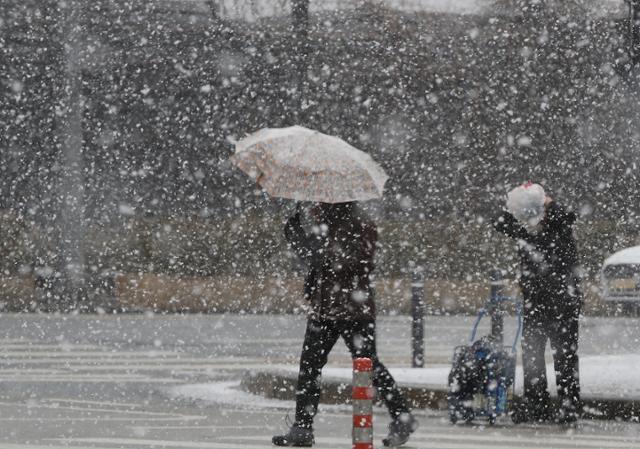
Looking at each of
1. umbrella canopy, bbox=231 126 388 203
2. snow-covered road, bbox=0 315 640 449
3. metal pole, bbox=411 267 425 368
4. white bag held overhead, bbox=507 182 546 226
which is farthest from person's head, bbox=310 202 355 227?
metal pole, bbox=411 267 425 368

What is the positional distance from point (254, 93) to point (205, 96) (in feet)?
2.83

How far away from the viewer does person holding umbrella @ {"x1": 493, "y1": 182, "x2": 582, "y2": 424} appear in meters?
11.4

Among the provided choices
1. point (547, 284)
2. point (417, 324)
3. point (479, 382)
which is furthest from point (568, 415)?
point (417, 324)

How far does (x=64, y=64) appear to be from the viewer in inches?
1055

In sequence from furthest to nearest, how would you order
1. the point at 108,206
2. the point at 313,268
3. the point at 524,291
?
the point at 108,206 → the point at 524,291 → the point at 313,268

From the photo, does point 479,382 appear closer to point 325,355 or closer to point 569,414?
point 569,414

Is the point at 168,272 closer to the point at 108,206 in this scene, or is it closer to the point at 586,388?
the point at 108,206

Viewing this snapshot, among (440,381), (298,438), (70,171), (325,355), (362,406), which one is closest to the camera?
(362,406)

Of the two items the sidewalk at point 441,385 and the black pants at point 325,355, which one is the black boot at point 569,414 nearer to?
the sidewalk at point 441,385

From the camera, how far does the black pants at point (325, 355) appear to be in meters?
10.2

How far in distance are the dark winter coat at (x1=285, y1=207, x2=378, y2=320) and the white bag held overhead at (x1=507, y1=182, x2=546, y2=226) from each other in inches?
59.6

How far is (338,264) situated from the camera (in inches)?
398

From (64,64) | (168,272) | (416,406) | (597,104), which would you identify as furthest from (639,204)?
(416,406)

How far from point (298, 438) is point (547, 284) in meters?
2.22
